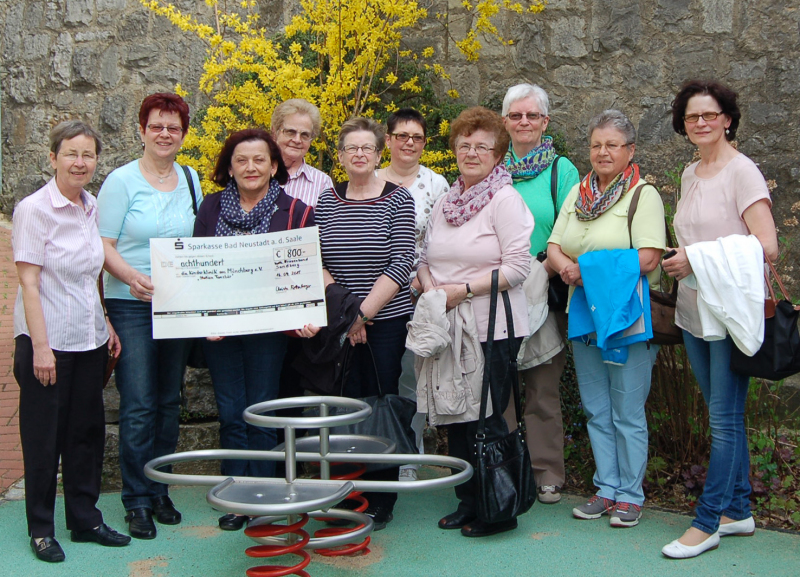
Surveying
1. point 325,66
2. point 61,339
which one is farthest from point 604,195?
point 325,66

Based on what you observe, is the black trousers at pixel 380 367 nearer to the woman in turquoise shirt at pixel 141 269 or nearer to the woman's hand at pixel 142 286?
the woman in turquoise shirt at pixel 141 269

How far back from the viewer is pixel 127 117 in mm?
8750

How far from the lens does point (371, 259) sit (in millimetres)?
4133

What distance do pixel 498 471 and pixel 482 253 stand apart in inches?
41.9

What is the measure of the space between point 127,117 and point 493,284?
612 cm

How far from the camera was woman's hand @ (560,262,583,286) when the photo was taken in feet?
13.6

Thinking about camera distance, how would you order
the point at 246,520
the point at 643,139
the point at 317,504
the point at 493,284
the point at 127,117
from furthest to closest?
the point at 127,117 → the point at 643,139 → the point at 246,520 → the point at 493,284 → the point at 317,504

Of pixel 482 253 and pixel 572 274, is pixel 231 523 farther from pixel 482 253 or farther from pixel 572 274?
pixel 572 274

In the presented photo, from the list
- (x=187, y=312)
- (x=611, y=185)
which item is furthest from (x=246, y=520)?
(x=611, y=185)

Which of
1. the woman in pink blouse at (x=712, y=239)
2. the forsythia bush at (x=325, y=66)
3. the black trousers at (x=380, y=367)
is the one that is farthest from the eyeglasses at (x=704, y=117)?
the forsythia bush at (x=325, y=66)

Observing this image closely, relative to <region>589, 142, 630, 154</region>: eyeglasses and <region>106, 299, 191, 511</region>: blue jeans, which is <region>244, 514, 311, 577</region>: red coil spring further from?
<region>589, 142, 630, 154</region>: eyeglasses

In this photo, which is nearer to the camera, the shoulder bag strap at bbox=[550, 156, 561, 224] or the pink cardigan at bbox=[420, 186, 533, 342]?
the pink cardigan at bbox=[420, 186, 533, 342]

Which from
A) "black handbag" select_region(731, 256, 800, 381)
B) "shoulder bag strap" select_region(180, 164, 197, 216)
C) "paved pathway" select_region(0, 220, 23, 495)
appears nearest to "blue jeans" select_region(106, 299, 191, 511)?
"shoulder bag strap" select_region(180, 164, 197, 216)

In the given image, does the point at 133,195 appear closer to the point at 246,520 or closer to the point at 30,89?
the point at 246,520
